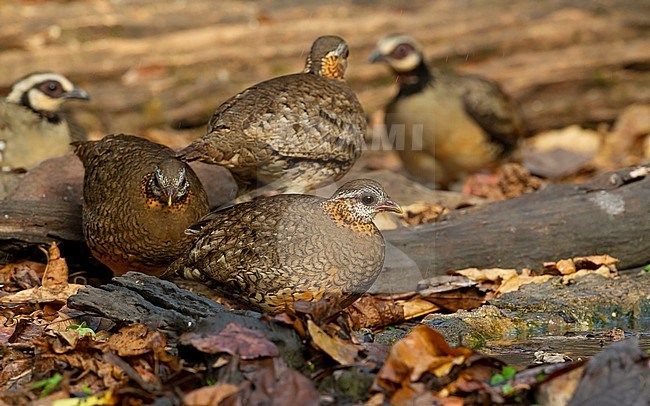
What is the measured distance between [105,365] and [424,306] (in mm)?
2496

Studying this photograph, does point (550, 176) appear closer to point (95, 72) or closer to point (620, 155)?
point (620, 155)

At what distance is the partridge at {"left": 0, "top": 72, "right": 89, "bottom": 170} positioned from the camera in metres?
8.99

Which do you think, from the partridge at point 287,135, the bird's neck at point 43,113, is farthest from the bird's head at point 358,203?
the bird's neck at point 43,113

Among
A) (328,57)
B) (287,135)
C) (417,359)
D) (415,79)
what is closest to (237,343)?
(417,359)

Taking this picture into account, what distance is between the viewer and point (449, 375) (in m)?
4.37

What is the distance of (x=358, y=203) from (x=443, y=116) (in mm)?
5970

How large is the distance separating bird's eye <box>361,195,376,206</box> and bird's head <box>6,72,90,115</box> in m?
4.66

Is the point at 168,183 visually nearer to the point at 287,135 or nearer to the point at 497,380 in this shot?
the point at 287,135

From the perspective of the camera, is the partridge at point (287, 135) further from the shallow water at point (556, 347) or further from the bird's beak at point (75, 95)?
the bird's beak at point (75, 95)

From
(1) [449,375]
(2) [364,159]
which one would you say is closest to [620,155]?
(2) [364,159]

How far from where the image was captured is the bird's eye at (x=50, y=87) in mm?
9602

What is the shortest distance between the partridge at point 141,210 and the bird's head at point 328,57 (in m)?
1.46

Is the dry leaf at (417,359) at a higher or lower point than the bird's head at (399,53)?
lower

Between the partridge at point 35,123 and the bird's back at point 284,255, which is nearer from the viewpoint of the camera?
the bird's back at point 284,255
